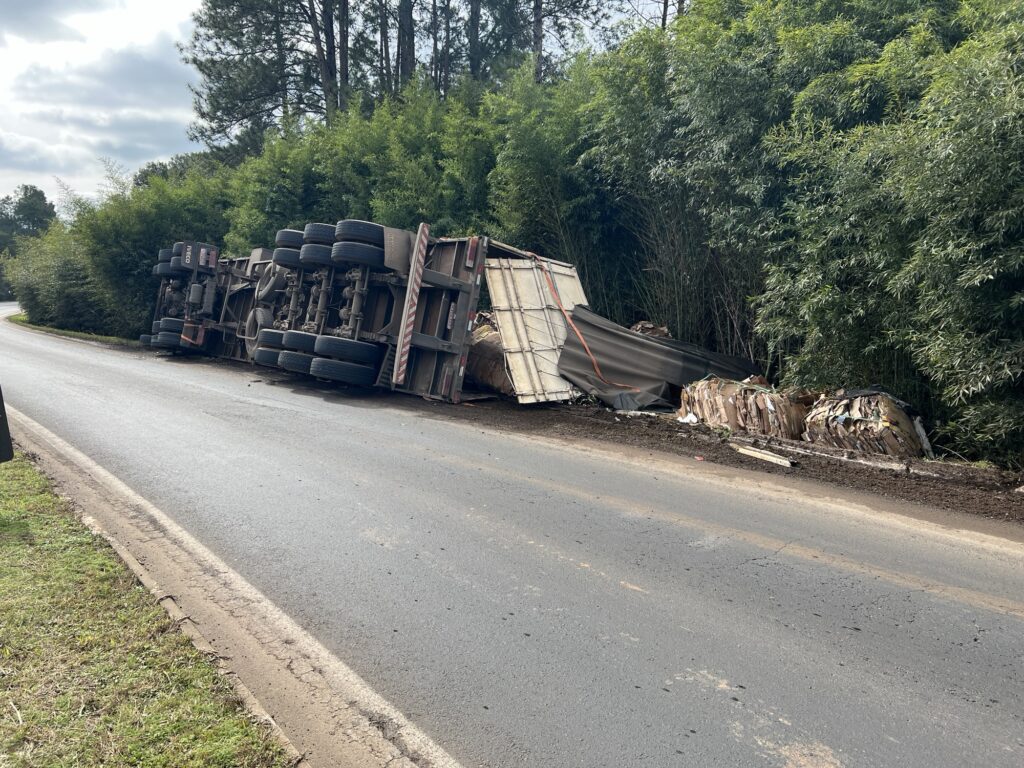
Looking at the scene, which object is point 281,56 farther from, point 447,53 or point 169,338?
point 169,338

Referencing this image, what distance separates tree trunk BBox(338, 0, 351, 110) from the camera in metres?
24.9

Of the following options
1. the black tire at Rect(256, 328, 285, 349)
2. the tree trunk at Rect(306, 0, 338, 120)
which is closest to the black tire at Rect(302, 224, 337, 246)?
the black tire at Rect(256, 328, 285, 349)

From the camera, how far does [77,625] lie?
3424 mm

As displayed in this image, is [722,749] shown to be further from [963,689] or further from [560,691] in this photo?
[963,689]

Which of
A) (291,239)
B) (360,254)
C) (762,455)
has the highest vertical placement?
(291,239)

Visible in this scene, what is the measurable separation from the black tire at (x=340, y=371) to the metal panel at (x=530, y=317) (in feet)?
7.62

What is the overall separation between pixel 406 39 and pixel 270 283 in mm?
16248

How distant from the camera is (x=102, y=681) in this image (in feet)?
9.76

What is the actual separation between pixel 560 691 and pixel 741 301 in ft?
29.6

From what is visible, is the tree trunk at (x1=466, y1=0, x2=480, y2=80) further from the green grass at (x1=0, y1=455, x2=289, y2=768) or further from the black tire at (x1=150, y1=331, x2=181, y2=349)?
the green grass at (x1=0, y1=455, x2=289, y2=768)

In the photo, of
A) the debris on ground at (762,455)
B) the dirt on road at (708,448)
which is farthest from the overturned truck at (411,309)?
the debris on ground at (762,455)

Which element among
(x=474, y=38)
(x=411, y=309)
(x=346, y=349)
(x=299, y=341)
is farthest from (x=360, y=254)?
(x=474, y=38)

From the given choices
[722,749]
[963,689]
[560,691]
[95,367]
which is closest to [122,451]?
[560,691]

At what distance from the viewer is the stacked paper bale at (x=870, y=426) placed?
7.29 metres
